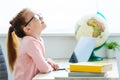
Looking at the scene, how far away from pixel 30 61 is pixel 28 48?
86 millimetres

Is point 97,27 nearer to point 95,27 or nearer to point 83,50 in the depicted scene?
point 95,27

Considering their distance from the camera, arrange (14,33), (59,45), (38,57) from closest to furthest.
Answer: (38,57) → (14,33) → (59,45)

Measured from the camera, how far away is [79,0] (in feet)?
8.66

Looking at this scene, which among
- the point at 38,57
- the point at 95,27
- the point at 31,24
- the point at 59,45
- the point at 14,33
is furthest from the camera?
the point at 59,45

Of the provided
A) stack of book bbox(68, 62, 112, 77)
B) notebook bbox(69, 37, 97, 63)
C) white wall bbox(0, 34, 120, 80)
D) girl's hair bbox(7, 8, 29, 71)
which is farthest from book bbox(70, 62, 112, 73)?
white wall bbox(0, 34, 120, 80)

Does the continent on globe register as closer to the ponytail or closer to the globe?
the globe

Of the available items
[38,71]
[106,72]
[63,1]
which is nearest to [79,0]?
[63,1]

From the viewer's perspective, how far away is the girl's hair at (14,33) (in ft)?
6.35

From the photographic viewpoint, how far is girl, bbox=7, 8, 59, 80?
1802 mm

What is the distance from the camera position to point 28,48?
5.95 ft

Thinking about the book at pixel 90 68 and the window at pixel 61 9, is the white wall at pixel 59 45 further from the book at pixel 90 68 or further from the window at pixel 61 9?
the book at pixel 90 68

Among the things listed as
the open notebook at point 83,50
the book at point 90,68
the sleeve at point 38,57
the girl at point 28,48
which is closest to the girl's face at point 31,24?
the girl at point 28,48

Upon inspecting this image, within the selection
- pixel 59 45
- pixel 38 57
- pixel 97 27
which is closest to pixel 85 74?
pixel 38 57

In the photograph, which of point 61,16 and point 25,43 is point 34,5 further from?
point 25,43
